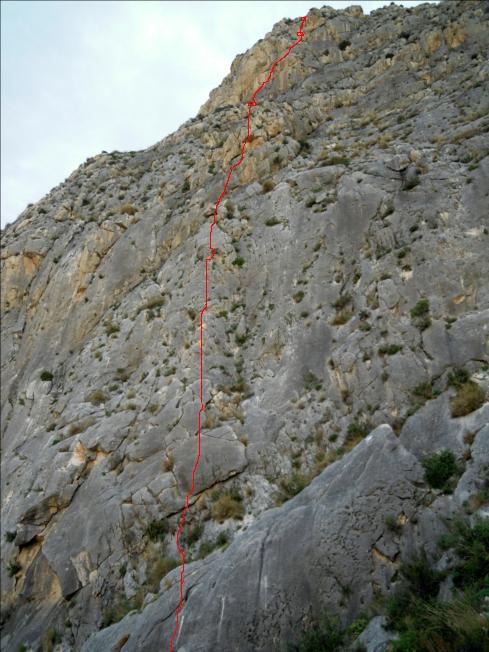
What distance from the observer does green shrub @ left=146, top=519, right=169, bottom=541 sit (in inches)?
558

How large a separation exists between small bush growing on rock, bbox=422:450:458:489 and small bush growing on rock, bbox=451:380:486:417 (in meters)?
1.28

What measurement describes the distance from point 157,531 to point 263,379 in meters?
6.13

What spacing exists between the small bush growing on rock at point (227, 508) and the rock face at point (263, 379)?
62 millimetres

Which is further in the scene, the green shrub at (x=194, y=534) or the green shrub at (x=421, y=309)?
the green shrub at (x=421, y=309)

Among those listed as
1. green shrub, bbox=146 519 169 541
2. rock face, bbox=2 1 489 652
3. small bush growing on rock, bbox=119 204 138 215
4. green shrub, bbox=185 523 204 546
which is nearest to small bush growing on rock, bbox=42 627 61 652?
rock face, bbox=2 1 489 652

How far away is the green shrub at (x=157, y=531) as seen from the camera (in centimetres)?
1417

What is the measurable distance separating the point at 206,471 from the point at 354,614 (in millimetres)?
6830

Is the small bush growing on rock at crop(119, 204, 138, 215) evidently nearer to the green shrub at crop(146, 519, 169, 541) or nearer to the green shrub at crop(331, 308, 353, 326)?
the green shrub at crop(331, 308, 353, 326)

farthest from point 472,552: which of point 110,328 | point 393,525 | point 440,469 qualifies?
point 110,328

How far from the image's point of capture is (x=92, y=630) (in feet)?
43.5

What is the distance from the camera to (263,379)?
17.0 meters

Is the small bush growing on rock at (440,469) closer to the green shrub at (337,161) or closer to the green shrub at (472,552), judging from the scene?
the green shrub at (472,552)

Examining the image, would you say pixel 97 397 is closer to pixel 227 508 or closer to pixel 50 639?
pixel 227 508

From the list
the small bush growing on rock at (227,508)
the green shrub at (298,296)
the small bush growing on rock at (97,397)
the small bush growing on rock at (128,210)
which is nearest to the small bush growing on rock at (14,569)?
the small bush growing on rock at (97,397)
